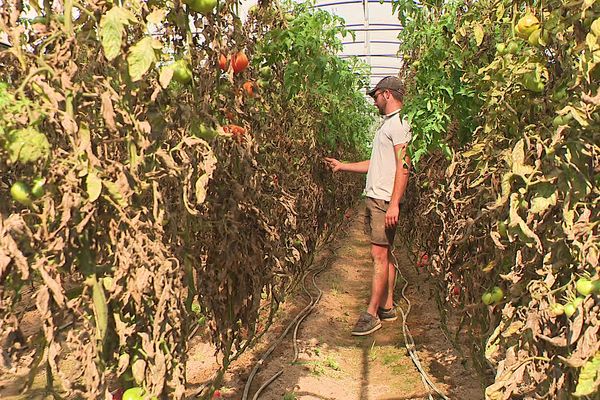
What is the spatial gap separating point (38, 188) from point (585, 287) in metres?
1.20

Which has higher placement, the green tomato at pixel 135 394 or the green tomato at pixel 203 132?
the green tomato at pixel 203 132

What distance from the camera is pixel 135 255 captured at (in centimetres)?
127

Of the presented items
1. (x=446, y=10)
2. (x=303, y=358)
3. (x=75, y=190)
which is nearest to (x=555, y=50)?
(x=75, y=190)

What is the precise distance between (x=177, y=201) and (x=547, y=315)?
41.5 inches

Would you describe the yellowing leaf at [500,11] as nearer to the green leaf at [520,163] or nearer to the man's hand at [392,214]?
the green leaf at [520,163]

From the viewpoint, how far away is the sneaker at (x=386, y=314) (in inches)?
157

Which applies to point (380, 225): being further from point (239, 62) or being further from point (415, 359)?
point (239, 62)

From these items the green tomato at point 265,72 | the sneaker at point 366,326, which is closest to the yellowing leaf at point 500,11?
the green tomato at point 265,72

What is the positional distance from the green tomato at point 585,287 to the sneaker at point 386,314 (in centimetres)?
278

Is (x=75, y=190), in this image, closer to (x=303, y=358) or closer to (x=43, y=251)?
(x=43, y=251)

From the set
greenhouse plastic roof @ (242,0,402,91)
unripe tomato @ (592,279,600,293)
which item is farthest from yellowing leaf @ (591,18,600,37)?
greenhouse plastic roof @ (242,0,402,91)

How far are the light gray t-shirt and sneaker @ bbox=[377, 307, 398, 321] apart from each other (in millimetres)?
874

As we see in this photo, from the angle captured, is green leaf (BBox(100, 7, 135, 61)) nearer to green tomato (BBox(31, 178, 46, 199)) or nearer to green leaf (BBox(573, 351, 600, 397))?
green tomato (BBox(31, 178, 46, 199))

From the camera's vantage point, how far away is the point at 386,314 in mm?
4000
